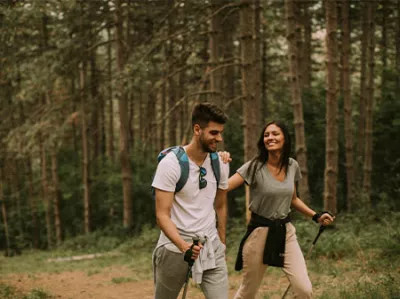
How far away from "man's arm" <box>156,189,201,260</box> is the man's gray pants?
25 cm

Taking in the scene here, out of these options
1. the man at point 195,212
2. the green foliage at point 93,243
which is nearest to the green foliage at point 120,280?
the man at point 195,212

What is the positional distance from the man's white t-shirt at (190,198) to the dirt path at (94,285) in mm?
3948

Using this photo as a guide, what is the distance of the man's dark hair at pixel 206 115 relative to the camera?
13.7ft

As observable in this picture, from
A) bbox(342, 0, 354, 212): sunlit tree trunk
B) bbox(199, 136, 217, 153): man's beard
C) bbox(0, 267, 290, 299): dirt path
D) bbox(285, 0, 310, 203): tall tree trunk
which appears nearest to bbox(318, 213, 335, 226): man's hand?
bbox(199, 136, 217, 153): man's beard

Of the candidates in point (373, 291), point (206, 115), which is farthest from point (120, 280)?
point (206, 115)

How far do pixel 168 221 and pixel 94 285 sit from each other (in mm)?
6838

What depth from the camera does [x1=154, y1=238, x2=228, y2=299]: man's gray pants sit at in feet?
13.9

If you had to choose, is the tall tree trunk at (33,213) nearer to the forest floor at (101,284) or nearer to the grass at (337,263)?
the grass at (337,263)

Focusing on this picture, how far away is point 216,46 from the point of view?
45.2 ft

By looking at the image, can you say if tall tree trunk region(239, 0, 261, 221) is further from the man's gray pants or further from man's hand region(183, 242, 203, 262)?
man's hand region(183, 242, 203, 262)

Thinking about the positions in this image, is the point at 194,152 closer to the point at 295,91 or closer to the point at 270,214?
the point at 270,214

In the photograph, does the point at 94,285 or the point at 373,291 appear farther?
the point at 94,285

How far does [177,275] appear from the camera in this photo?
4.24 meters

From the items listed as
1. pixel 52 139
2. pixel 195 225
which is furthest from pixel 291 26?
pixel 195 225
